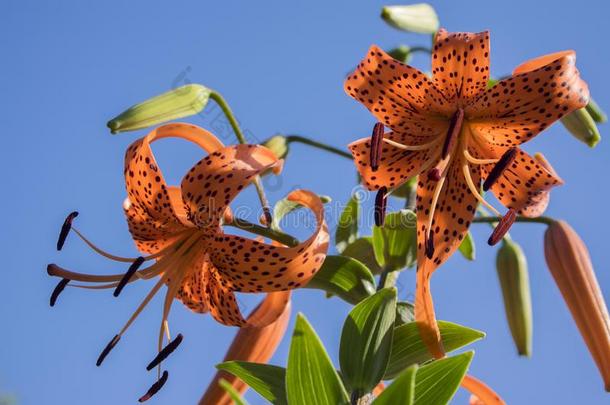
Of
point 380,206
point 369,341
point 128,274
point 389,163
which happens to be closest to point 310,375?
point 369,341

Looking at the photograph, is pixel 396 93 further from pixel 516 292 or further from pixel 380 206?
pixel 516 292

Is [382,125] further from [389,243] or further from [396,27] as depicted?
[396,27]

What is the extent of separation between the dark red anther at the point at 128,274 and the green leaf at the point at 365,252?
0.49 meters

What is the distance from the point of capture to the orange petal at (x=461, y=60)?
1.70 metres

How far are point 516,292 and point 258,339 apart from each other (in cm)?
67

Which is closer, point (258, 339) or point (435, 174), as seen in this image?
point (435, 174)

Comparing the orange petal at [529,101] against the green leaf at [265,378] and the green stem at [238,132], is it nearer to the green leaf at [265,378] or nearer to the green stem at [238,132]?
the green stem at [238,132]

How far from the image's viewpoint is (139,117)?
185cm

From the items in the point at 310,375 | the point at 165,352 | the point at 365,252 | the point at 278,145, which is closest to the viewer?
the point at 310,375

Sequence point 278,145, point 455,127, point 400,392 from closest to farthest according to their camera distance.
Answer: point 400,392
point 455,127
point 278,145

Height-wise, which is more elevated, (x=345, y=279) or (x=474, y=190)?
(x=474, y=190)

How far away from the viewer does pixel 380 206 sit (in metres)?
1.59

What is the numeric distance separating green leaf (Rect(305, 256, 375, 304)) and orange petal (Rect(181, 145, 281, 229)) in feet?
0.75

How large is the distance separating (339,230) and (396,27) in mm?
571
